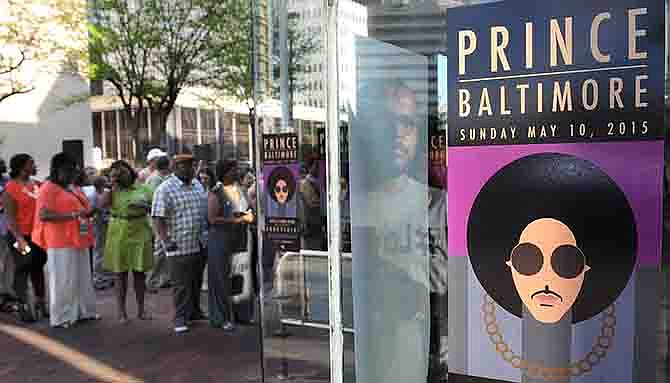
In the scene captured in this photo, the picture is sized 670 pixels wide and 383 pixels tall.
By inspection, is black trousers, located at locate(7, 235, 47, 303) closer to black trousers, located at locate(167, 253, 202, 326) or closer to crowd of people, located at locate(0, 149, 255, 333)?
crowd of people, located at locate(0, 149, 255, 333)

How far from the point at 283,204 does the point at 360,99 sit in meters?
1.02

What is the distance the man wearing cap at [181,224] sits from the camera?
6.20m

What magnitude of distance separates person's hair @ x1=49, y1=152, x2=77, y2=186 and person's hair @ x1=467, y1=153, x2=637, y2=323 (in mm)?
5267

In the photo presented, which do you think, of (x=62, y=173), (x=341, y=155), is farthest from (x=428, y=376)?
(x=62, y=173)

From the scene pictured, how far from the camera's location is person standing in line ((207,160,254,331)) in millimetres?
6262

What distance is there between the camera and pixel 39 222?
6.73 m

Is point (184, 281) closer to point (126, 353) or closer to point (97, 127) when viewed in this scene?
point (126, 353)

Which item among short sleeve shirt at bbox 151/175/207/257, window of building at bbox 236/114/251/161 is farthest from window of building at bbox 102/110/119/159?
short sleeve shirt at bbox 151/175/207/257

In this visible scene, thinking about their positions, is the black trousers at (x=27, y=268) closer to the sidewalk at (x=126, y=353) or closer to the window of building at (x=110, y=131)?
the sidewalk at (x=126, y=353)

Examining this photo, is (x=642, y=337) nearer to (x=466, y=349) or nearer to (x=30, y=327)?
(x=466, y=349)

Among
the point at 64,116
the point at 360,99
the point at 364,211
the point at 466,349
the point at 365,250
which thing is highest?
the point at 64,116

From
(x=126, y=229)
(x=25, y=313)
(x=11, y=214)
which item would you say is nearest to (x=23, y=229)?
(x=11, y=214)

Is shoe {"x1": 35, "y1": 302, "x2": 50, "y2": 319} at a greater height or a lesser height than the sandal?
greater

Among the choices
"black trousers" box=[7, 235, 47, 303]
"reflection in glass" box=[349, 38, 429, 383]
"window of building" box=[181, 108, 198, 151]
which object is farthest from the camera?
"window of building" box=[181, 108, 198, 151]
